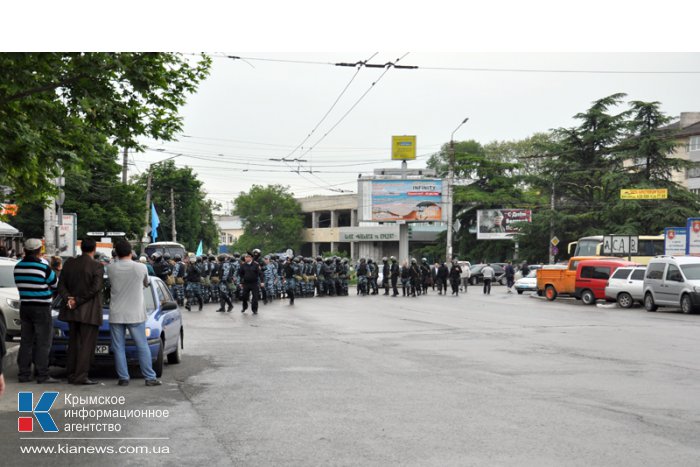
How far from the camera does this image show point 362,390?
10.1 m

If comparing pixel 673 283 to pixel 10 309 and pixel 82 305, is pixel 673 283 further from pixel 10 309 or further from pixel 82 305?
pixel 82 305

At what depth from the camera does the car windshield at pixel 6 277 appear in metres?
17.0

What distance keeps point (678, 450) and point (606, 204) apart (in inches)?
2191

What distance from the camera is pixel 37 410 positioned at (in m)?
8.52

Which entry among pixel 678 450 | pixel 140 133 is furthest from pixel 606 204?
pixel 678 450

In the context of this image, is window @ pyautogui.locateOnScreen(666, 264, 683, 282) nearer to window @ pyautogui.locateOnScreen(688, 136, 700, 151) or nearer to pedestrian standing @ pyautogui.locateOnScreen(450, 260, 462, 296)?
pedestrian standing @ pyautogui.locateOnScreen(450, 260, 462, 296)

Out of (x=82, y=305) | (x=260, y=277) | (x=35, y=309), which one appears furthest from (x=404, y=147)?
(x=35, y=309)

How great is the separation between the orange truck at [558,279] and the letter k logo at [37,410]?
30776 mm

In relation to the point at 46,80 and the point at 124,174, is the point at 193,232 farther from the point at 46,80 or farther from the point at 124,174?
the point at 46,80

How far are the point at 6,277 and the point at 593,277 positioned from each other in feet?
79.6

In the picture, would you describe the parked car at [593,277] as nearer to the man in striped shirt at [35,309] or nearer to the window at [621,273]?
the window at [621,273]

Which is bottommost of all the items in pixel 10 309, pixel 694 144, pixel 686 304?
pixel 686 304

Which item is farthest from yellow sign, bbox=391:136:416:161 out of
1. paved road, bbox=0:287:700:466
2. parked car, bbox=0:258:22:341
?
parked car, bbox=0:258:22:341

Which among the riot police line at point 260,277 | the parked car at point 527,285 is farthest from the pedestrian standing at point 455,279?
the parked car at point 527,285
